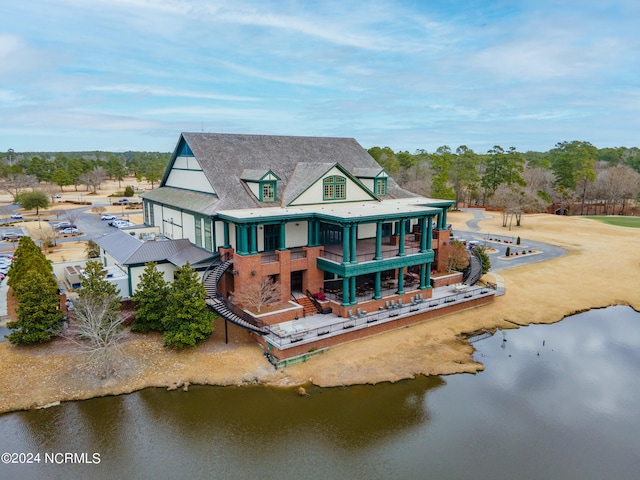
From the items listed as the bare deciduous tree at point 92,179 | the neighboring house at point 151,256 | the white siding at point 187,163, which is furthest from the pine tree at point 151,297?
the bare deciduous tree at point 92,179

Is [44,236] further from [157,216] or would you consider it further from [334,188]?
[334,188]

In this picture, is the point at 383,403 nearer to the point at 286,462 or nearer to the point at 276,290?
the point at 286,462

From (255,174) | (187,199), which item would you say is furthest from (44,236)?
(255,174)

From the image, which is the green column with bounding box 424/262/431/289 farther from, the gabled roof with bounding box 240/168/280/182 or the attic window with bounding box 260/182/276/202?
the gabled roof with bounding box 240/168/280/182

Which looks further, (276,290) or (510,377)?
(276,290)

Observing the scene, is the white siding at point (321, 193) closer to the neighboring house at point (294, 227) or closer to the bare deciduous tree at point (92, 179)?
the neighboring house at point (294, 227)

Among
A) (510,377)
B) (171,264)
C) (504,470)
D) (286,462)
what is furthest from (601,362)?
(171,264)
